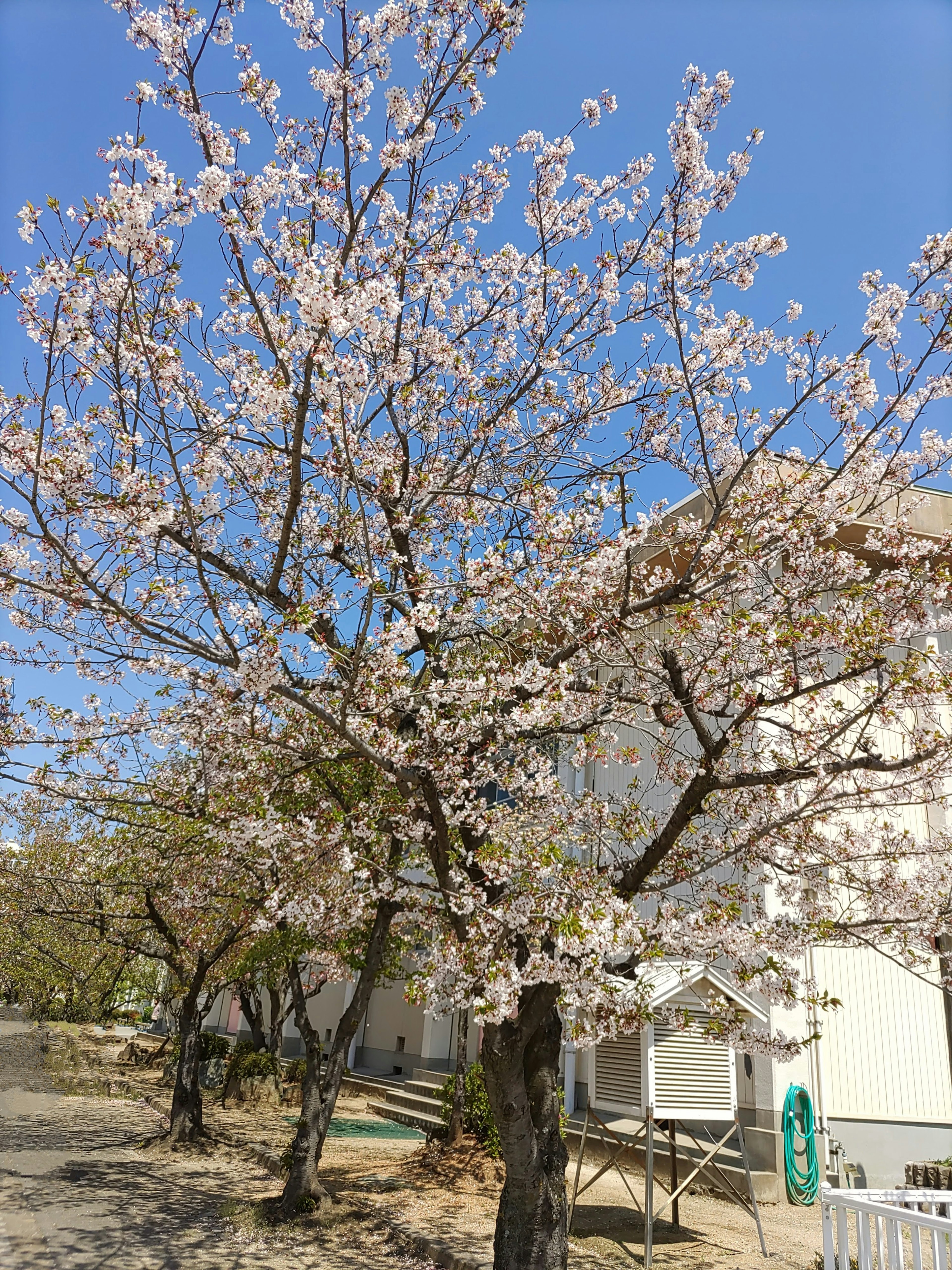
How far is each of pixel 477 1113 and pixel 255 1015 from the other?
450 inches

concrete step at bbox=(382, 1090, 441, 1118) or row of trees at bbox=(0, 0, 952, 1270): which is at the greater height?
row of trees at bbox=(0, 0, 952, 1270)

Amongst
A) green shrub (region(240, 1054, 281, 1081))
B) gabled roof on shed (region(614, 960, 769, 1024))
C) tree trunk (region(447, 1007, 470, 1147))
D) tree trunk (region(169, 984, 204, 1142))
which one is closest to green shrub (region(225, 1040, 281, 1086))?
green shrub (region(240, 1054, 281, 1081))

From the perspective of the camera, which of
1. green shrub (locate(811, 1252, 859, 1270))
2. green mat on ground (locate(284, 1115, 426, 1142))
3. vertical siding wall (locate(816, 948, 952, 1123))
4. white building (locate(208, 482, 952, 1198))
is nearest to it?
green shrub (locate(811, 1252, 859, 1270))

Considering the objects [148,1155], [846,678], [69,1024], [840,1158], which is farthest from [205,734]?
[69,1024]

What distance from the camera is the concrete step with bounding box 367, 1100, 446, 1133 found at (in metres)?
15.6

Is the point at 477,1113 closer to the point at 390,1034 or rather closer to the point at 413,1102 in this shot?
the point at 413,1102

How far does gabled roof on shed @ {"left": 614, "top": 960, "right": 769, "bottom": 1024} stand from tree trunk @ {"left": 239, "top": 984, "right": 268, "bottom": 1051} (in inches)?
546

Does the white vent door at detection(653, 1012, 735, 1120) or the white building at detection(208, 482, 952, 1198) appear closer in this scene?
the white vent door at detection(653, 1012, 735, 1120)

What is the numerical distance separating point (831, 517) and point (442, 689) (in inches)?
129

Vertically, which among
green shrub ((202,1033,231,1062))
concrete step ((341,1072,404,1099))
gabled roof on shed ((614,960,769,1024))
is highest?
gabled roof on shed ((614,960,769,1024))

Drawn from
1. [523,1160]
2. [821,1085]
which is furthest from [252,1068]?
[523,1160]

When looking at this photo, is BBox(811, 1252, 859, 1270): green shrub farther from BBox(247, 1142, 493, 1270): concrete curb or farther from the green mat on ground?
the green mat on ground

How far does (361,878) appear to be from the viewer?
757 centimetres

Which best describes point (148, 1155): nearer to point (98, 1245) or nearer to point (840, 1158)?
point (98, 1245)
